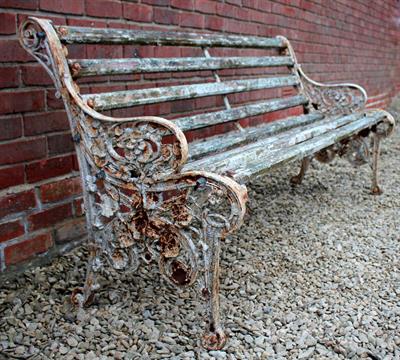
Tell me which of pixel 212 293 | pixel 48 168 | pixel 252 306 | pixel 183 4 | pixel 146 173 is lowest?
pixel 252 306

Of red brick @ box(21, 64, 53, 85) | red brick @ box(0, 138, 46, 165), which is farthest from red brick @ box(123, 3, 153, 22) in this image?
red brick @ box(0, 138, 46, 165)

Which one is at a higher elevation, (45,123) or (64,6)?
(64,6)

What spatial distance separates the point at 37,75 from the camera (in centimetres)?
201

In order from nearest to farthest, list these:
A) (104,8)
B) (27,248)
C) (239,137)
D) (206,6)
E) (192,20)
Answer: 1. (27,248)
2. (104,8)
3. (239,137)
4. (192,20)
5. (206,6)

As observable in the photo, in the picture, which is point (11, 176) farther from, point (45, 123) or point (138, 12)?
point (138, 12)

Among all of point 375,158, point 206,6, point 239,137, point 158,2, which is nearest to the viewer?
point 239,137

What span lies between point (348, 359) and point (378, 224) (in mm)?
1441

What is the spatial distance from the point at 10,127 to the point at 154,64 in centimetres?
69

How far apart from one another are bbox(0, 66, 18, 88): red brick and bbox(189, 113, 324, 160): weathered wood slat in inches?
30.1

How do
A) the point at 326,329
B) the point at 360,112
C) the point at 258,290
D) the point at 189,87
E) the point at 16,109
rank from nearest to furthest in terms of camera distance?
the point at 326,329
the point at 16,109
the point at 258,290
the point at 189,87
the point at 360,112

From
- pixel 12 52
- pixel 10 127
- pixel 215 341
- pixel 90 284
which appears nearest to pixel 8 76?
pixel 12 52

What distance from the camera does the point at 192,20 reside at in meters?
2.97

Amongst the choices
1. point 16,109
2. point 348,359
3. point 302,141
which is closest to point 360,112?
point 302,141

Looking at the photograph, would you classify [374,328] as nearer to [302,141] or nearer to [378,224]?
[302,141]
